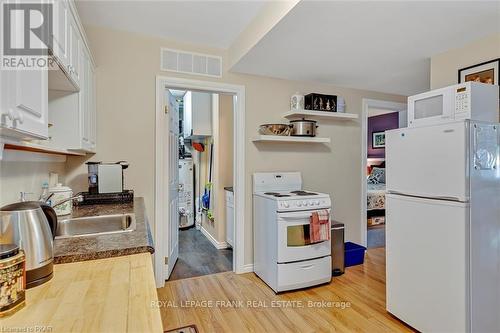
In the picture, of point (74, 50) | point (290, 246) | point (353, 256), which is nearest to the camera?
point (74, 50)

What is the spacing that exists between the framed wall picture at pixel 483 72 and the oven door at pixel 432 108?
55 centimetres

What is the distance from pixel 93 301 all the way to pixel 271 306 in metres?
1.87

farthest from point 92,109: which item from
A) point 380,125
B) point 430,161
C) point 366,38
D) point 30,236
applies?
point 380,125

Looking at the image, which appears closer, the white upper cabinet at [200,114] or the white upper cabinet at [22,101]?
the white upper cabinet at [22,101]

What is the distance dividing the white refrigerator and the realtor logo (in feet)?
7.31

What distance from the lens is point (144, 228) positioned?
1.45m

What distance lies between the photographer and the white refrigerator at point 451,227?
1675 mm

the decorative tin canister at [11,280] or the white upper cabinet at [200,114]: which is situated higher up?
the white upper cabinet at [200,114]

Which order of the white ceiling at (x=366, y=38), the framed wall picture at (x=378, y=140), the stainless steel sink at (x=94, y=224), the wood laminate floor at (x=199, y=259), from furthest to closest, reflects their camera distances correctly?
the framed wall picture at (x=378, y=140), the wood laminate floor at (x=199, y=259), the white ceiling at (x=366, y=38), the stainless steel sink at (x=94, y=224)

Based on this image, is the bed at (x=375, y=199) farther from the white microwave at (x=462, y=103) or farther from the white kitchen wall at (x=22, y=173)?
the white kitchen wall at (x=22, y=173)

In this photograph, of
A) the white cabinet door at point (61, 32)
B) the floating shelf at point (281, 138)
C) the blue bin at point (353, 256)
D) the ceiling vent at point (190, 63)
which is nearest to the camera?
the white cabinet door at point (61, 32)

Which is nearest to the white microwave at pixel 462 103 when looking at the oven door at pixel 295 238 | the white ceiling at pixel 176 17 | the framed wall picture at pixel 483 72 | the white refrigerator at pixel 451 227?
the white refrigerator at pixel 451 227

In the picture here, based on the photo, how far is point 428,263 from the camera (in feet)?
6.11

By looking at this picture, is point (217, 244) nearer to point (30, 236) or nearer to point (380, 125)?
point (30, 236)
